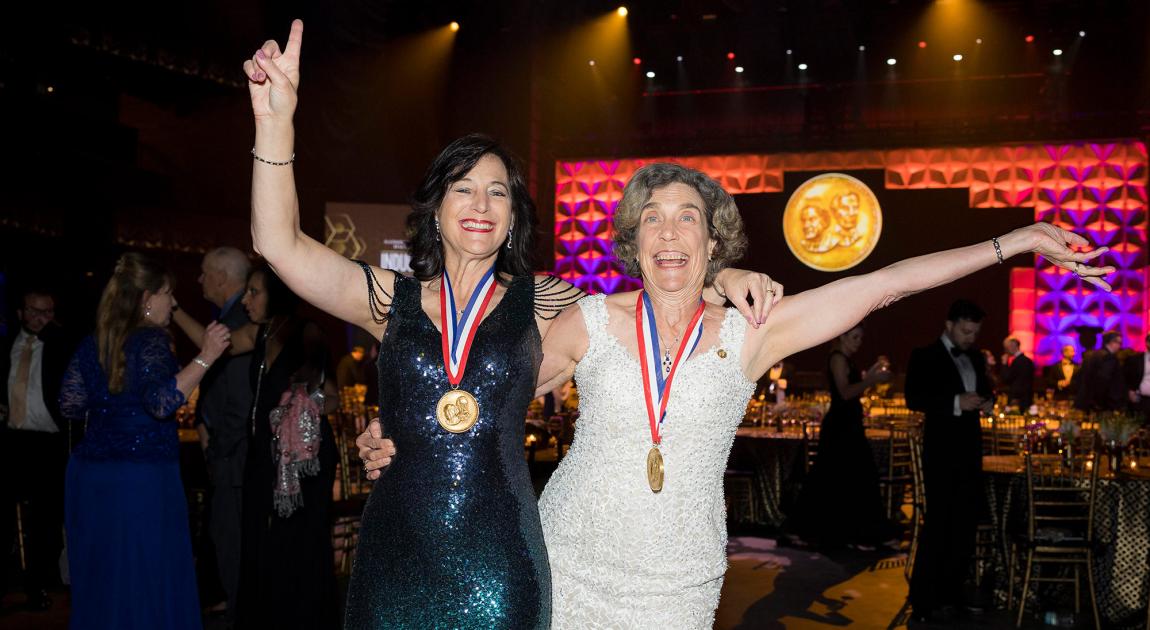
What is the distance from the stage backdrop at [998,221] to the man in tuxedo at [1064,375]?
703 mm

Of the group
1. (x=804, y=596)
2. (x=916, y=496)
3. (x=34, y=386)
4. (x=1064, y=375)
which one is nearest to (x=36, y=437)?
(x=34, y=386)

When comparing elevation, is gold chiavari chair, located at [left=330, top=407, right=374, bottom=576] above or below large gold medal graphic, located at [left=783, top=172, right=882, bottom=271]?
below

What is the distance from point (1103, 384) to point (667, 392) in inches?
423

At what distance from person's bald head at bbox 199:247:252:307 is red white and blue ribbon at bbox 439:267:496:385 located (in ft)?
10.7

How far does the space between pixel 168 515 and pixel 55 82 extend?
32.0 feet

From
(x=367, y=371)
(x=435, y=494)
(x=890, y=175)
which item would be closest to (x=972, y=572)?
(x=435, y=494)

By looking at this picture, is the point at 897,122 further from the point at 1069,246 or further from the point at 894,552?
the point at 1069,246

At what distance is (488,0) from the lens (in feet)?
54.6

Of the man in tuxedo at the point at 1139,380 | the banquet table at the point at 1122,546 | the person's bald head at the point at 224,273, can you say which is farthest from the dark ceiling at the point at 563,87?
the banquet table at the point at 1122,546

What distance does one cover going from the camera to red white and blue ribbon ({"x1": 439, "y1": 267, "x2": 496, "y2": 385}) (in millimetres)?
2145

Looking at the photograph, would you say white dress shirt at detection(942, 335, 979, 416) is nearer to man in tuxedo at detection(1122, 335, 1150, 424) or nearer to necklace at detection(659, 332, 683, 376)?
necklace at detection(659, 332, 683, 376)

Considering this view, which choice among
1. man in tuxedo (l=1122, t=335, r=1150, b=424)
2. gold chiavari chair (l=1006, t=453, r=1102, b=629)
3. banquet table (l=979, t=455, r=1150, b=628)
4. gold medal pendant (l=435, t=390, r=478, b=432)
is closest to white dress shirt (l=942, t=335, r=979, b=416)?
gold chiavari chair (l=1006, t=453, r=1102, b=629)

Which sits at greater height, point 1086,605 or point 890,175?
point 890,175

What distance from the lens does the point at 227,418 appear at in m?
5.23
